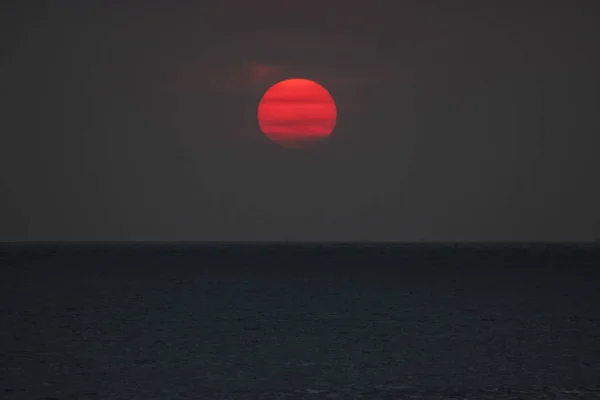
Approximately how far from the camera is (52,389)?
17.6 meters

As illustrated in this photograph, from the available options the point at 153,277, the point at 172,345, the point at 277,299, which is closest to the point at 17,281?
the point at 153,277

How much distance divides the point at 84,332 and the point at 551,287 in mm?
31528

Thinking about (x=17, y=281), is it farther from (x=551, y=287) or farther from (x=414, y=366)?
(x=414, y=366)

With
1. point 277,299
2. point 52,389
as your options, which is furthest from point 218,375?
point 277,299

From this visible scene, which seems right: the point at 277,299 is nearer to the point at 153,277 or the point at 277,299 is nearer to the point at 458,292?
the point at 458,292

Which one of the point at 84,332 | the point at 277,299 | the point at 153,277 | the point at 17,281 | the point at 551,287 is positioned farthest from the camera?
the point at 153,277

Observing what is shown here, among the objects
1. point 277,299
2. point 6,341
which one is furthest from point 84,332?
point 277,299

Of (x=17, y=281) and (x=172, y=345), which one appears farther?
(x=17, y=281)

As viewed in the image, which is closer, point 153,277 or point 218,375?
point 218,375

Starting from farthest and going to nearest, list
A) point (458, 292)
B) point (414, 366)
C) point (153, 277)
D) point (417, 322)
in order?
1. point (153, 277)
2. point (458, 292)
3. point (417, 322)
4. point (414, 366)

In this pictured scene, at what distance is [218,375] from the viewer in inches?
751

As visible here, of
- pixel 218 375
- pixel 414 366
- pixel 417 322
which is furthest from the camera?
pixel 417 322

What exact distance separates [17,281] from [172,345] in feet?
116

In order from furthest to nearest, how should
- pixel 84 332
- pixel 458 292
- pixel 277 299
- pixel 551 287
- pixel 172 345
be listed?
pixel 551 287 → pixel 458 292 → pixel 277 299 → pixel 84 332 → pixel 172 345
